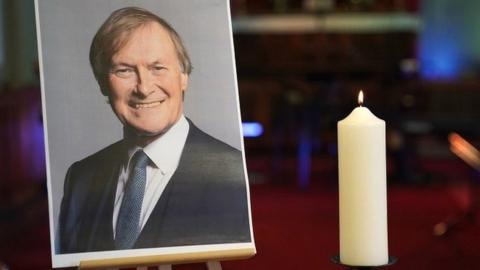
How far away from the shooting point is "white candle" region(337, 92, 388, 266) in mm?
1888

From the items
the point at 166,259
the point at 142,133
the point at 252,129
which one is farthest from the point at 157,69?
the point at 252,129

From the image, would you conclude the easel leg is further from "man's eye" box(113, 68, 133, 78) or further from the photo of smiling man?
"man's eye" box(113, 68, 133, 78)

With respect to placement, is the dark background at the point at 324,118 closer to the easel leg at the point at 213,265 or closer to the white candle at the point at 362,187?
the easel leg at the point at 213,265

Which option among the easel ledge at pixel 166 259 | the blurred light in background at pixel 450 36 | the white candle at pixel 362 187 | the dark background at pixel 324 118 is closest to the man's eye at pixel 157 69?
the easel ledge at pixel 166 259

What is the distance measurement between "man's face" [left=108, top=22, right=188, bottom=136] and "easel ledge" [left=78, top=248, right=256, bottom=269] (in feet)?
0.98

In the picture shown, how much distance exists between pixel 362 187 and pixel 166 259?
71 centimetres

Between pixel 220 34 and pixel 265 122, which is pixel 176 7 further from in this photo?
pixel 265 122

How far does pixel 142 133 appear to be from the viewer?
2527 millimetres

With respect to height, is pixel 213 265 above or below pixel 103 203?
below

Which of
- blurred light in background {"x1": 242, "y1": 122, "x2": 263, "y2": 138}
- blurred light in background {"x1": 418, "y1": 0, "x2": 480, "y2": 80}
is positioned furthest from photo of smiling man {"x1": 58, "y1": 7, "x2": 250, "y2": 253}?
blurred light in background {"x1": 418, "y1": 0, "x2": 480, "y2": 80}

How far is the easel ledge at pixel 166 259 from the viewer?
241cm

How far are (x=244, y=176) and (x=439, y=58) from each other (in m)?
8.76

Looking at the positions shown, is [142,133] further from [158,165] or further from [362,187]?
[362,187]

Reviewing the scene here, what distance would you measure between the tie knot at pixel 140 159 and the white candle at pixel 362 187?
0.71m
